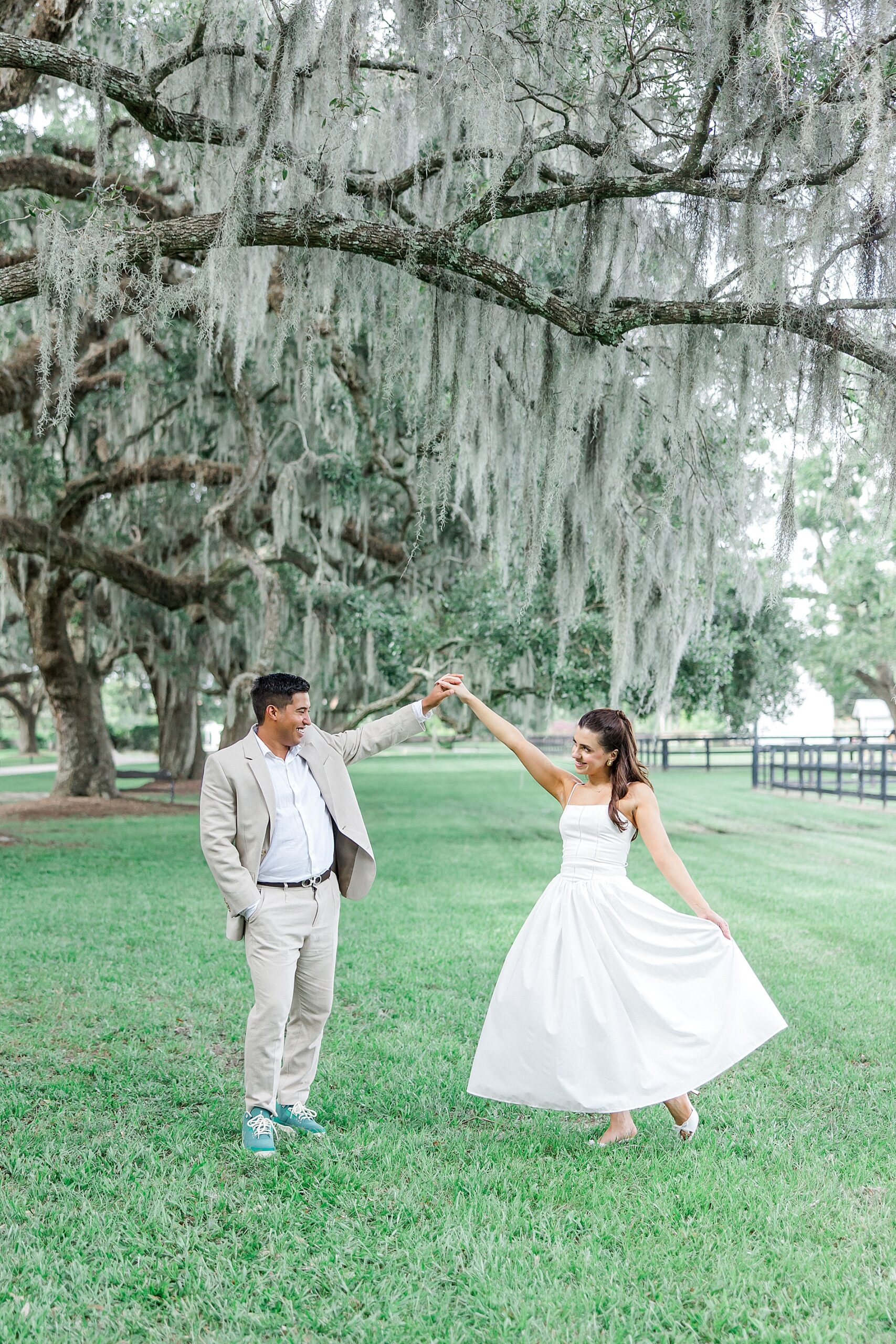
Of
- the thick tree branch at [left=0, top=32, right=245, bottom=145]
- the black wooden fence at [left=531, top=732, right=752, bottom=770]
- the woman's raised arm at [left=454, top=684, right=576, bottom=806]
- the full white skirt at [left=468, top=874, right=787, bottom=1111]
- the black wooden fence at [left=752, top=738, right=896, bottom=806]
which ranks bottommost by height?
the black wooden fence at [left=531, top=732, right=752, bottom=770]

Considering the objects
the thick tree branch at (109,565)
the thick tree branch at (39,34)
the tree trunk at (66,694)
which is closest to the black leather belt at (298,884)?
the thick tree branch at (39,34)

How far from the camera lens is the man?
11.2 feet

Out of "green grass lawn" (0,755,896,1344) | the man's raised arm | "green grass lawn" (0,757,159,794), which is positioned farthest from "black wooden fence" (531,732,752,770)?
the man's raised arm

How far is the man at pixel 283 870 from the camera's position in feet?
11.2

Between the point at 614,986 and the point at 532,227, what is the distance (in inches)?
224

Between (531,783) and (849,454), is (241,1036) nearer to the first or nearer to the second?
(849,454)

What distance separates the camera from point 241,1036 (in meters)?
4.68

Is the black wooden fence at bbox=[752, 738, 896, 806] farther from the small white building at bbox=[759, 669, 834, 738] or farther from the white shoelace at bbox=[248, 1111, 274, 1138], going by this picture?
the white shoelace at bbox=[248, 1111, 274, 1138]

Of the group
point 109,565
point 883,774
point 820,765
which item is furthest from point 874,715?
point 109,565

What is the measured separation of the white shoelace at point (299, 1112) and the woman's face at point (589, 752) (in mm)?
1462

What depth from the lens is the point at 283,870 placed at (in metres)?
3.54

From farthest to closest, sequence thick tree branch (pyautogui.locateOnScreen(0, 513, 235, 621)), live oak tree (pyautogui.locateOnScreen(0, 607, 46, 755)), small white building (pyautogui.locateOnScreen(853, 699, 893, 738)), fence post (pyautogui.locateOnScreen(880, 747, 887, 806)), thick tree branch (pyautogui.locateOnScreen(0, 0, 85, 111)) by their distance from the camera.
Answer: small white building (pyautogui.locateOnScreen(853, 699, 893, 738)) → live oak tree (pyautogui.locateOnScreen(0, 607, 46, 755)) → fence post (pyautogui.locateOnScreen(880, 747, 887, 806)) → thick tree branch (pyautogui.locateOnScreen(0, 513, 235, 621)) → thick tree branch (pyautogui.locateOnScreen(0, 0, 85, 111))

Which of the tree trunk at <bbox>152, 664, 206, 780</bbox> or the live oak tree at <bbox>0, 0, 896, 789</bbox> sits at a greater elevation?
the live oak tree at <bbox>0, 0, 896, 789</bbox>

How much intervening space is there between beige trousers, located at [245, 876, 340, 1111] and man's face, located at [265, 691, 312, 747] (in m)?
0.49
